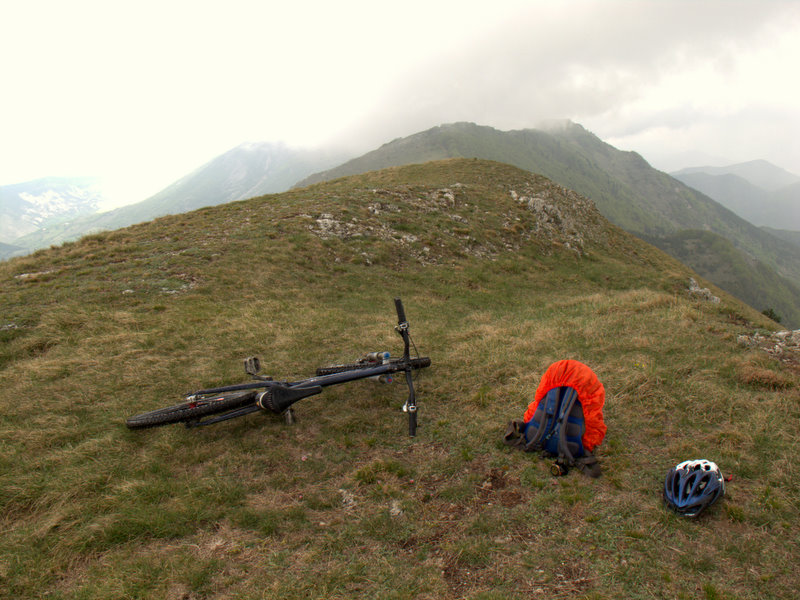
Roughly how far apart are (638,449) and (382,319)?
9.45 m

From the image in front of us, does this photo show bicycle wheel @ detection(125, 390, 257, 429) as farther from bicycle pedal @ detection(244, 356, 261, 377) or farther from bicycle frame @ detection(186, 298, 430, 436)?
bicycle pedal @ detection(244, 356, 261, 377)

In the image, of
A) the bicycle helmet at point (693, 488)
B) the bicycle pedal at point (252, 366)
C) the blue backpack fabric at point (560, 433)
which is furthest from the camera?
the bicycle pedal at point (252, 366)

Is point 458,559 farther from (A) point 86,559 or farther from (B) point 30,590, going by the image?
(B) point 30,590

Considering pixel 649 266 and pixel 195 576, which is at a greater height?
pixel 195 576

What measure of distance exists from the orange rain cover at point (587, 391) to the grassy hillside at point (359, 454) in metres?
0.48

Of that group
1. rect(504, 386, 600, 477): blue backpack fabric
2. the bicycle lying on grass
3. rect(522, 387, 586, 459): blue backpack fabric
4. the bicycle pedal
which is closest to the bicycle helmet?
rect(504, 386, 600, 477): blue backpack fabric

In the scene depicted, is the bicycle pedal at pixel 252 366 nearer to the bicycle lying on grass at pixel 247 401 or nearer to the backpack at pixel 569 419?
the bicycle lying on grass at pixel 247 401

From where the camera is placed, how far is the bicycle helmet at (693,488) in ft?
17.4

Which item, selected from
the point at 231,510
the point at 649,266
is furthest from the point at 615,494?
the point at 649,266

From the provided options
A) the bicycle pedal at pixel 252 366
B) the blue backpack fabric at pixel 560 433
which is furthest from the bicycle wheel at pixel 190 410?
the blue backpack fabric at pixel 560 433

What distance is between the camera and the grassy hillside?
4656 mm

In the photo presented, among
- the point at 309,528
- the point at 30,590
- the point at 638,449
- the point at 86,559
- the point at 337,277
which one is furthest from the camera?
the point at 337,277

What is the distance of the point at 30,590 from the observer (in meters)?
4.38

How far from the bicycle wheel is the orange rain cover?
6.19m
